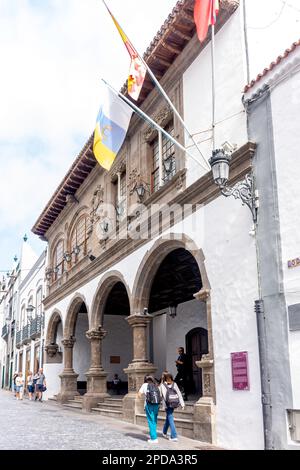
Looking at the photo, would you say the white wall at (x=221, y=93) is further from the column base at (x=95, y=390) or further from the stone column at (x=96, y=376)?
the column base at (x=95, y=390)

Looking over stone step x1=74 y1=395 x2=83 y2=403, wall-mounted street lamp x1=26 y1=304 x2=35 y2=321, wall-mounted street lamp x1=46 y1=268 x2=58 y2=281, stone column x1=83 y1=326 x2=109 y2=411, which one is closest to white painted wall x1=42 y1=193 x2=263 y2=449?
stone column x1=83 y1=326 x2=109 y2=411

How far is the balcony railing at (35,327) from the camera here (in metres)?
25.9

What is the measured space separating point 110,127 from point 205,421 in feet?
21.9

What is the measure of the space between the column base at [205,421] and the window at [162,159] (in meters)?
5.24

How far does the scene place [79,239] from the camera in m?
19.3

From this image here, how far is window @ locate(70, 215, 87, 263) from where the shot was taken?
1864 cm

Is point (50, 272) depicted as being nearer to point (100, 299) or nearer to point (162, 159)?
point (100, 299)

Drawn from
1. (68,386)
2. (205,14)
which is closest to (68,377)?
(68,386)

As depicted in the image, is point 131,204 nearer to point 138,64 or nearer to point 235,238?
point 138,64

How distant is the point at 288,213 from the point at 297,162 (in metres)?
0.80

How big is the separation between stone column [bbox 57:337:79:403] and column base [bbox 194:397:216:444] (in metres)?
10.6

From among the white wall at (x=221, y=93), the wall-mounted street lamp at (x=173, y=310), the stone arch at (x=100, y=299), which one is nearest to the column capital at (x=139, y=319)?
the stone arch at (x=100, y=299)

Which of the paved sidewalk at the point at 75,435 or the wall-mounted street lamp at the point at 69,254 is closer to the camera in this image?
the paved sidewalk at the point at 75,435

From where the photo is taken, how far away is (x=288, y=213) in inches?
316
